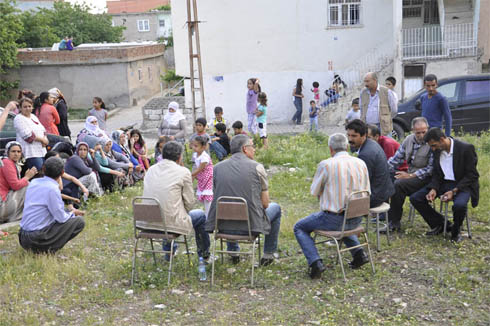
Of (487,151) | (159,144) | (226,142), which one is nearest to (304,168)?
(226,142)

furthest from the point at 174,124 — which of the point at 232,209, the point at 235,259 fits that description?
the point at 232,209

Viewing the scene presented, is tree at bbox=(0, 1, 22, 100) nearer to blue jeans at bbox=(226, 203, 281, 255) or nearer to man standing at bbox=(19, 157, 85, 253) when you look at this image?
man standing at bbox=(19, 157, 85, 253)

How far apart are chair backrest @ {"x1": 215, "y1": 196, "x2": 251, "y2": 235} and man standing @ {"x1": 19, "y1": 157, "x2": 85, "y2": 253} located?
2.01 metres

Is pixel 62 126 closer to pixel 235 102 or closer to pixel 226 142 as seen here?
pixel 226 142

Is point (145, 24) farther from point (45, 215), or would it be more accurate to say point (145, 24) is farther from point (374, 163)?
point (374, 163)

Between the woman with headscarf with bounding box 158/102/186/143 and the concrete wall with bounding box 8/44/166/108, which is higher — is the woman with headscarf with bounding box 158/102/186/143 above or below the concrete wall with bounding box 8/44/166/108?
below

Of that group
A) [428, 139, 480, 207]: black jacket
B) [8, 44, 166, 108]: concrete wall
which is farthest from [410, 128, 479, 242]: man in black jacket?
[8, 44, 166, 108]: concrete wall

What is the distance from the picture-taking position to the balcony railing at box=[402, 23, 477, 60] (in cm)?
1898

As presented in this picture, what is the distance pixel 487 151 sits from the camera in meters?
11.2

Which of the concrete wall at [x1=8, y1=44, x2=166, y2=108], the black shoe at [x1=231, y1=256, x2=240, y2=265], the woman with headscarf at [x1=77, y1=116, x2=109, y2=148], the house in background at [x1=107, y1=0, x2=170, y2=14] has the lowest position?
the black shoe at [x1=231, y1=256, x2=240, y2=265]

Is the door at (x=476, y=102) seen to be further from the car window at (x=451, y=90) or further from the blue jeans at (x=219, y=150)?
the blue jeans at (x=219, y=150)

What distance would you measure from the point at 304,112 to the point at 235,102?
2780 mm

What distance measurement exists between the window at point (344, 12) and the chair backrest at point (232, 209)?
54.3 feet

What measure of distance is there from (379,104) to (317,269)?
13.4ft
